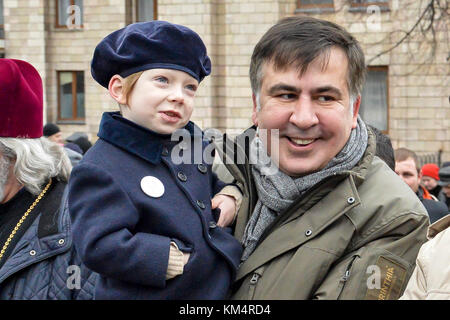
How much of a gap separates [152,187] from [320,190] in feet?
2.00

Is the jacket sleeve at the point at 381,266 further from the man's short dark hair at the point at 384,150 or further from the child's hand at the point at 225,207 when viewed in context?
the man's short dark hair at the point at 384,150

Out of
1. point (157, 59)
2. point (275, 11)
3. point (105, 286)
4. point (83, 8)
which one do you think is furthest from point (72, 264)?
point (83, 8)

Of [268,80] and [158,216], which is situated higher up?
[268,80]

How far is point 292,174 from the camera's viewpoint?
2695 millimetres

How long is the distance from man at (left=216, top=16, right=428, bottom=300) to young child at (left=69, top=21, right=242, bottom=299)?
0.17 metres

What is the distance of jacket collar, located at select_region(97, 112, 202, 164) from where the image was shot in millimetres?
2775

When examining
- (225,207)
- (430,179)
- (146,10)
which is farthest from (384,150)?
(146,10)

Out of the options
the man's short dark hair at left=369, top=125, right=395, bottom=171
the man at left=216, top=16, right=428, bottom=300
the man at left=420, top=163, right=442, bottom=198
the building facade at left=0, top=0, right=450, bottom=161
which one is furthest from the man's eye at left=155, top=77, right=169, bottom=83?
the building facade at left=0, top=0, right=450, bottom=161

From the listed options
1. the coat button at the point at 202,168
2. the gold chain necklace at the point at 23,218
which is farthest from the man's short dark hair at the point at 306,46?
the gold chain necklace at the point at 23,218

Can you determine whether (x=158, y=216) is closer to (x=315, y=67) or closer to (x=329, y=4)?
(x=315, y=67)

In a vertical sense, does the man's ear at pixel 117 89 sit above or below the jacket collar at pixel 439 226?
above

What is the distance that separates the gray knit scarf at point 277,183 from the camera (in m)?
2.64

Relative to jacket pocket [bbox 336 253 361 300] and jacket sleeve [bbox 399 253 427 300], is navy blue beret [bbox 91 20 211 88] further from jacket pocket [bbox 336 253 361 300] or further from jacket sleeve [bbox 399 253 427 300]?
A: jacket sleeve [bbox 399 253 427 300]

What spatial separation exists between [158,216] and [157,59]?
1.98 ft
